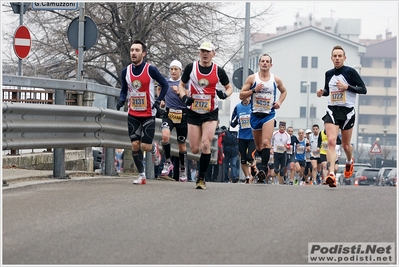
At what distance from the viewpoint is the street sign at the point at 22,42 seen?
2031cm

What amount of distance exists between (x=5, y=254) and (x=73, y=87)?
21.2ft

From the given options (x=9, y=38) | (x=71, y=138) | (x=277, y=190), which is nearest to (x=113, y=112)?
(x=71, y=138)

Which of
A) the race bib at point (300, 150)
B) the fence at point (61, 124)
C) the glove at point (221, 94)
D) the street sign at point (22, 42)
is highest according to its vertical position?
the street sign at point (22, 42)

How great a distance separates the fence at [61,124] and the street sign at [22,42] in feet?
18.3

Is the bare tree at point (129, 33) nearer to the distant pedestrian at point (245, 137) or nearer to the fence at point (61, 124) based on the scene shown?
the distant pedestrian at point (245, 137)

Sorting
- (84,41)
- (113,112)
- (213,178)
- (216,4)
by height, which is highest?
(216,4)

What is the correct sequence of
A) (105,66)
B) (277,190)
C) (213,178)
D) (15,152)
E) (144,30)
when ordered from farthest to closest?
(105,66)
(144,30)
(213,178)
(15,152)
(277,190)

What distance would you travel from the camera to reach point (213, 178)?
25922 millimetres

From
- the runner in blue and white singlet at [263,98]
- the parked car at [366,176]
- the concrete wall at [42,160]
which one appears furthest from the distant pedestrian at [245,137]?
the parked car at [366,176]

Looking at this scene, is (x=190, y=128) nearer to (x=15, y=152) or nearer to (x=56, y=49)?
(x=15, y=152)

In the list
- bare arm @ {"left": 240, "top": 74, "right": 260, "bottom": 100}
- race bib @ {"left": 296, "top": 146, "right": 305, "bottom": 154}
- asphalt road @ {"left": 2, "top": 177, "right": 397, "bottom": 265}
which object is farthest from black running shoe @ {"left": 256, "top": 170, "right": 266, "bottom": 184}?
race bib @ {"left": 296, "top": 146, "right": 305, "bottom": 154}

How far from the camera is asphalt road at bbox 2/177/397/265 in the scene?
270 inches

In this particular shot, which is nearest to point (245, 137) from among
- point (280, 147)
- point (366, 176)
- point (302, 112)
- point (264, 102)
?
point (264, 102)

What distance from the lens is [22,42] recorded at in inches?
806
